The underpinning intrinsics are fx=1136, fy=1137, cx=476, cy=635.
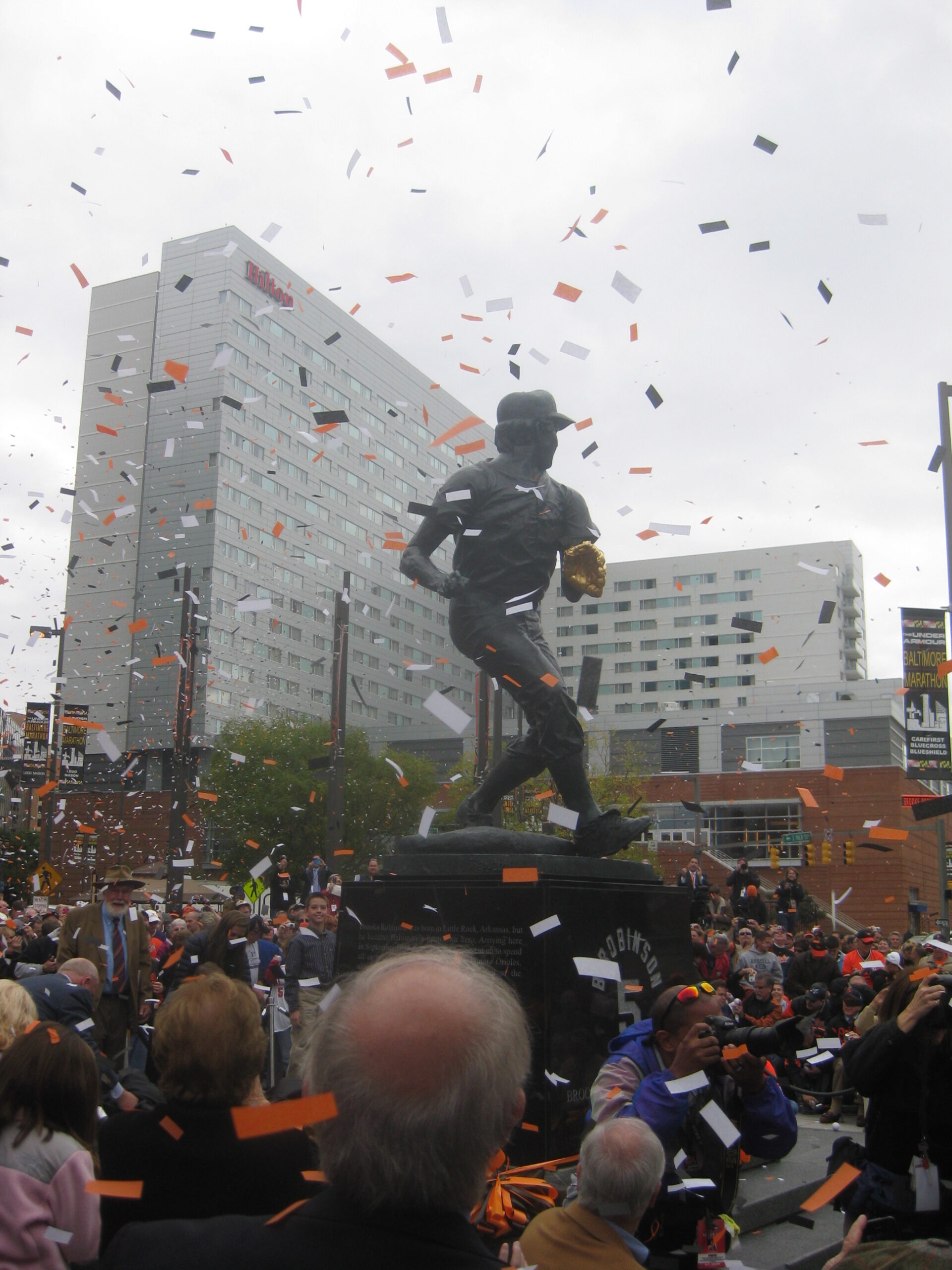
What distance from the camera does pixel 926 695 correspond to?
15.0 meters

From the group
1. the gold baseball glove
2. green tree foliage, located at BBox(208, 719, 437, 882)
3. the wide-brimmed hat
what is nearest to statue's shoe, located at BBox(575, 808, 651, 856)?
the gold baseball glove

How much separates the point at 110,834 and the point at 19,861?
75.3 feet

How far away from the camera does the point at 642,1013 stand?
5.57 meters

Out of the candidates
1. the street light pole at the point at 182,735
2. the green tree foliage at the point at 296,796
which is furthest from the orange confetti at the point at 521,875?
the green tree foliage at the point at 296,796

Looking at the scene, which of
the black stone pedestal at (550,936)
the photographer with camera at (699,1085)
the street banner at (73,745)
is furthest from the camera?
the street banner at (73,745)

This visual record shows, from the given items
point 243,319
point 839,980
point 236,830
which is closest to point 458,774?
point 236,830

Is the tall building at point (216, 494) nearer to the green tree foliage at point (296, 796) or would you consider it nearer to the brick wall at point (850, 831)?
the green tree foliage at point (296, 796)

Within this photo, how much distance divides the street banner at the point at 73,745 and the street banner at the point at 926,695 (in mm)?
23549

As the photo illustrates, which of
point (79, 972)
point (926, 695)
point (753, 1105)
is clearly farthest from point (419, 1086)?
point (926, 695)

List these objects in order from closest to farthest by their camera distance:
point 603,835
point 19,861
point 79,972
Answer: point 79,972
point 603,835
point 19,861

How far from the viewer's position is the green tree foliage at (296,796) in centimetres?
5041

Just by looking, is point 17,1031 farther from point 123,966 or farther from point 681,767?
point 681,767

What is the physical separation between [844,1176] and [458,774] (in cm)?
3962

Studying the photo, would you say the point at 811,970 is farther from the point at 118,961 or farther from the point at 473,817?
the point at 118,961
